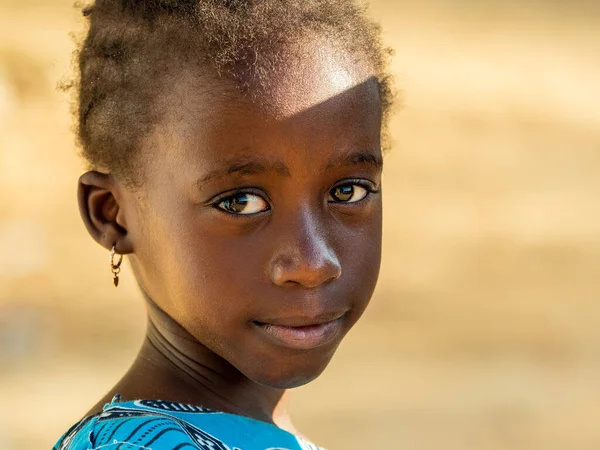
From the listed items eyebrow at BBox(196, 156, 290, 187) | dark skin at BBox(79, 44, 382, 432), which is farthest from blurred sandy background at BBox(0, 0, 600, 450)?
eyebrow at BBox(196, 156, 290, 187)

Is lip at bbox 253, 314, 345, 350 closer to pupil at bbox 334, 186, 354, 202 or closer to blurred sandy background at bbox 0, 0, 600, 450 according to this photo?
pupil at bbox 334, 186, 354, 202

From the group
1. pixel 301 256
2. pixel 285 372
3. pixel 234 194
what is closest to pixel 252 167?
pixel 234 194

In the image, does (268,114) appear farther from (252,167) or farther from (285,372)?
(285,372)

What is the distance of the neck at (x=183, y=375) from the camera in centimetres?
215

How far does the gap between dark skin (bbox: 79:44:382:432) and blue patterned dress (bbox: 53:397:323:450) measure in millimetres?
102

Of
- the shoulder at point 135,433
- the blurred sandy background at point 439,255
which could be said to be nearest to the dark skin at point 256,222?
the shoulder at point 135,433

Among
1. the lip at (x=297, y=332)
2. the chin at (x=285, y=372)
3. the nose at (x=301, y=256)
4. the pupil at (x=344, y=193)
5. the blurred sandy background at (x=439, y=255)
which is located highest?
the blurred sandy background at (x=439, y=255)

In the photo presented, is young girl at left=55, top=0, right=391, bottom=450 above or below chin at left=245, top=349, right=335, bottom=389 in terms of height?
above

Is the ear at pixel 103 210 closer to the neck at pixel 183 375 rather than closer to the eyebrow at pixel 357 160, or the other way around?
the neck at pixel 183 375

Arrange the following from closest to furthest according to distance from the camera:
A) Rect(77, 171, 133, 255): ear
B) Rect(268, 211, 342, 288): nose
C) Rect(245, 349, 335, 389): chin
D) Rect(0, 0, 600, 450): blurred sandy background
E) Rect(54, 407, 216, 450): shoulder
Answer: Rect(54, 407, 216, 450): shoulder
Rect(268, 211, 342, 288): nose
Rect(245, 349, 335, 389): chin
Rect(77, 171, 133, 255): ear
Rect(0, 0, 600, 450): blurred sandy background

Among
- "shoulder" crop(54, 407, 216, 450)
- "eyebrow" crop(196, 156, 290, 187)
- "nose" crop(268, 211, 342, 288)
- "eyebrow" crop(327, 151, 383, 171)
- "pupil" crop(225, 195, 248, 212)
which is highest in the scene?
"eyebrow" crop(327, 151, 383, 171)

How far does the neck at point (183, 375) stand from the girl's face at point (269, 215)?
90 mm

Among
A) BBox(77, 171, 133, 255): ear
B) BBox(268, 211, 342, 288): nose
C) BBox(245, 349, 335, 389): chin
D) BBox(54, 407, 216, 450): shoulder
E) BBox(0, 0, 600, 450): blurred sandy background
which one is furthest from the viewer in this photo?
BBox(0, 0, 600, 450): blurred sandy background

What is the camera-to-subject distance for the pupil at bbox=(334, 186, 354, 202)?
2.10 m
